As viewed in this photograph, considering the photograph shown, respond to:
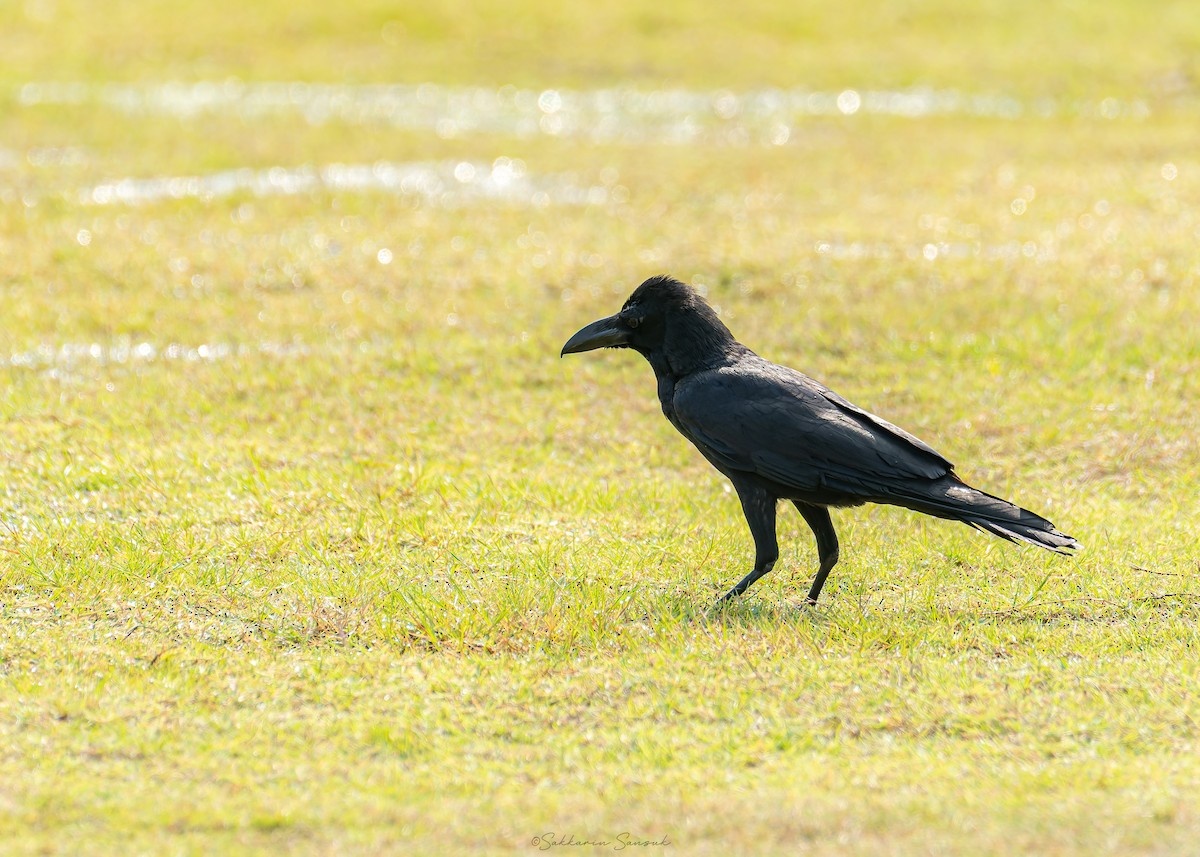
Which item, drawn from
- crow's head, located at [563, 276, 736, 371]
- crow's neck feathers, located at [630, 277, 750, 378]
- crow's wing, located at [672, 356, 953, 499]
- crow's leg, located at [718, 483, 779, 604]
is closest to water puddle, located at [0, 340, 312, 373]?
crow's head, located at [563, 276, 736, 371]

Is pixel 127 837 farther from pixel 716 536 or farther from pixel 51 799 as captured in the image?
pixel 716 536

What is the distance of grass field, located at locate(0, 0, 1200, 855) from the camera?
459 centimetres

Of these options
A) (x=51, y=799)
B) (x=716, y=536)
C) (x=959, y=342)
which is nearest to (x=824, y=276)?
(x=959, y=342)

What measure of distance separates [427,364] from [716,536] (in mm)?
3090

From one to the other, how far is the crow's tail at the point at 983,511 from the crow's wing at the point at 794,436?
0.23 feet

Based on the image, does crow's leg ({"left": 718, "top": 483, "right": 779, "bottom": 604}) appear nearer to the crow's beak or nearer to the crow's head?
the crow's head

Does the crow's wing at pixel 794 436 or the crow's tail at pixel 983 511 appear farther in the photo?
the crow's wing at pixel 794 436

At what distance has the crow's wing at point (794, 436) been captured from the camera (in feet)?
19.4

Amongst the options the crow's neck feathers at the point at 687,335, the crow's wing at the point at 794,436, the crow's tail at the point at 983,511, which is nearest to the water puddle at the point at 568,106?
the crow's neck feathers at the point at 687,335

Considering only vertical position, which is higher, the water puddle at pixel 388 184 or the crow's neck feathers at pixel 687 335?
the water puddle at pixel 388 184

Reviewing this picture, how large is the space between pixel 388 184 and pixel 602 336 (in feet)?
25.7

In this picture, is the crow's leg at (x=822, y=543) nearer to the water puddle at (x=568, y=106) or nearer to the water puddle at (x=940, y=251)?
the water puddle at (x=940, y=251)

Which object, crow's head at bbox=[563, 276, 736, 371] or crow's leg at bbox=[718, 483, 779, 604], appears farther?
crow's head at bbox=[563, 276, 736, 371]

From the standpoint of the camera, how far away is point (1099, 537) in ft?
22.1
